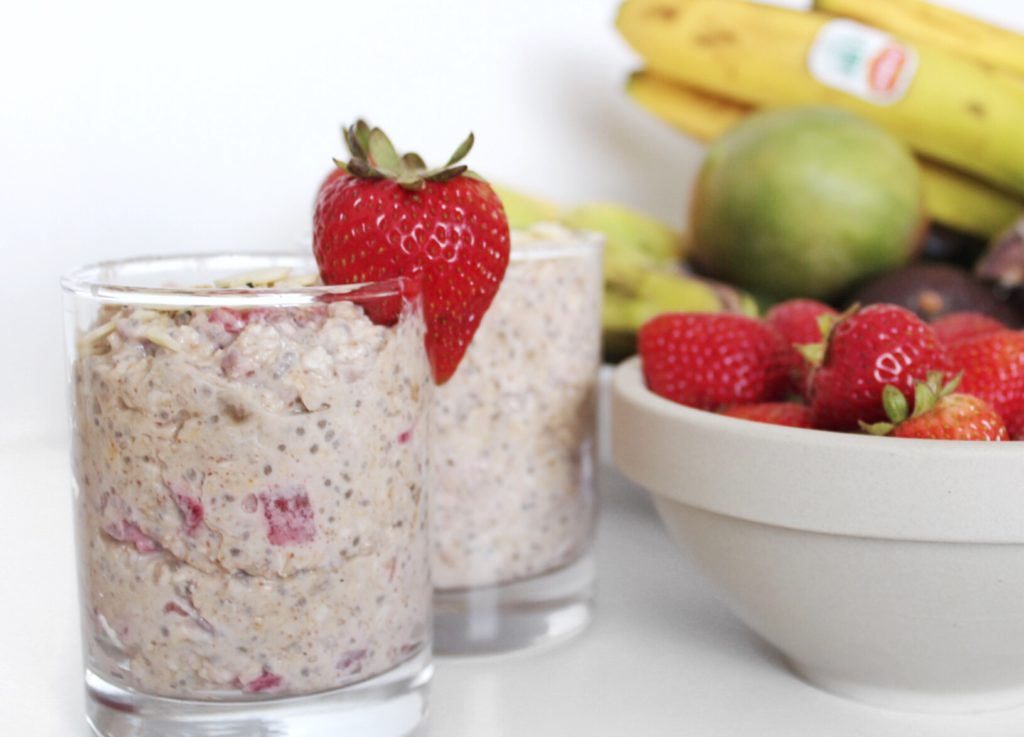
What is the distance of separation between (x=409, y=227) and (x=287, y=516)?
0.43ft

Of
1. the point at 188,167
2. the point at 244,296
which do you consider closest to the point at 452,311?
the point at 244,296

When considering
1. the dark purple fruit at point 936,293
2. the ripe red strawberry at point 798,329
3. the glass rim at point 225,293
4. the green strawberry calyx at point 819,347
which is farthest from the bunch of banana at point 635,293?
the glass rim at point 225,293

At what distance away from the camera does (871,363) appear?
2.05 ft

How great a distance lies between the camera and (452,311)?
573mm

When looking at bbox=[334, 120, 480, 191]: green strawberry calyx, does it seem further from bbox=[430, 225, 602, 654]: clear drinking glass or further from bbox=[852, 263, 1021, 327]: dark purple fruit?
bbox=[852, 263, 1021, 327]: dark purple fruit

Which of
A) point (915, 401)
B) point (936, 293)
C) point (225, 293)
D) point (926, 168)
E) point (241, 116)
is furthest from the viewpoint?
point (926, 168)

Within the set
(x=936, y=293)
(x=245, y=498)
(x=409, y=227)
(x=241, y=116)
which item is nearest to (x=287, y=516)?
(x=245, y=498)

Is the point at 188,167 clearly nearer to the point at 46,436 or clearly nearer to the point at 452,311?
the point at 46,436

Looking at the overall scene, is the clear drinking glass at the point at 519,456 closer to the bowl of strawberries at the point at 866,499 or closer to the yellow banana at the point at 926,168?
the bowl of strawberries at the point at 866,499

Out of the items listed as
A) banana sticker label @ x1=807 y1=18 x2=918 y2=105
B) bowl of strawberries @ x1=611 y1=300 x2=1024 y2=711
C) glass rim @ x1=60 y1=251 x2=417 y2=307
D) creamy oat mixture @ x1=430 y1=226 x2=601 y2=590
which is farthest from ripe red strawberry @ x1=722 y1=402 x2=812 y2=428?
banana sticker label @ x1=807 y1=18 x2=918 y2=105

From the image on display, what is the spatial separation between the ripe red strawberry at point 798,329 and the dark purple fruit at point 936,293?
0.98 ft

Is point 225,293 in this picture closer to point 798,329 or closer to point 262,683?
point 262,683

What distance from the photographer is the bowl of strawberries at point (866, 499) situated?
567mm

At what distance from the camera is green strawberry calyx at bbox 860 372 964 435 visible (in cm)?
60
